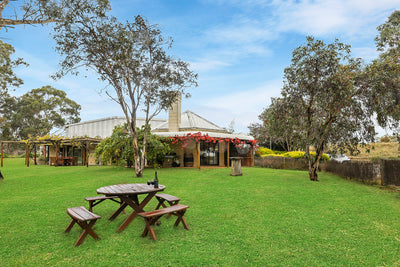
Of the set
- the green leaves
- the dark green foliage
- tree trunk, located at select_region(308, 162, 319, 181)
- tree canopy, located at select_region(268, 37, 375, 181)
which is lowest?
tree trunk, located at select_region(308, 162, 319, 181)

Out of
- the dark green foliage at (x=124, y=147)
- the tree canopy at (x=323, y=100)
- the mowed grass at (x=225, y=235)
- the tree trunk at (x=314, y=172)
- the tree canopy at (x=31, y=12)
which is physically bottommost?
the mowed grass at (x=225, y=235)

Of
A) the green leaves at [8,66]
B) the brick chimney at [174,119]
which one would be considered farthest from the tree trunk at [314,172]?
the green leaves at [8,66]

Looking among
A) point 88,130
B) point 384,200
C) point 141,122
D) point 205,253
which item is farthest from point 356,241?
point 88,130

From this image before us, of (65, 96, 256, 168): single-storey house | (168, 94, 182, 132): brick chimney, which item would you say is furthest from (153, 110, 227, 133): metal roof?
(168, 94, 182, 132): brick chimney

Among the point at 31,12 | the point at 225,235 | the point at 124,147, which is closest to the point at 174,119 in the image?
the point at 124,147

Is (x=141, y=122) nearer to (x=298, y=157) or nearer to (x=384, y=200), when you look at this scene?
(x=298, y=157)

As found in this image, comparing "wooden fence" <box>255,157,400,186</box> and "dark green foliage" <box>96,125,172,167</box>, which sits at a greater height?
"dark green foliage" <box>96,125,172,167</box>

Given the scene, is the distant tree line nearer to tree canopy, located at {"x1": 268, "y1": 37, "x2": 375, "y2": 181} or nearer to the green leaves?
tree canopy, located at {"x1": 268, "y1": 37, "x2": 375, "y2": 181}

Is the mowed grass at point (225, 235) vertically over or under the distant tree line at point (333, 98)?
under

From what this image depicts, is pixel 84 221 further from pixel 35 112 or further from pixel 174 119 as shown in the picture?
pixel 35 112

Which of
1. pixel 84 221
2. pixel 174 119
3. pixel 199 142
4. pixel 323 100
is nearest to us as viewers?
pixel 84 221

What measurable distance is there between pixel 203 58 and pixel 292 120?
5708mm

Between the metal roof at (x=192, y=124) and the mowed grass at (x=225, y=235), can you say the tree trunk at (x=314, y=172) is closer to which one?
the mowed grass at (x=225, y=235)

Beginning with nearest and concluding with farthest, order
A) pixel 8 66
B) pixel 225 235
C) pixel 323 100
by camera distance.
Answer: pixel 225 235 < pixel 323 100 < pixel 8 66
